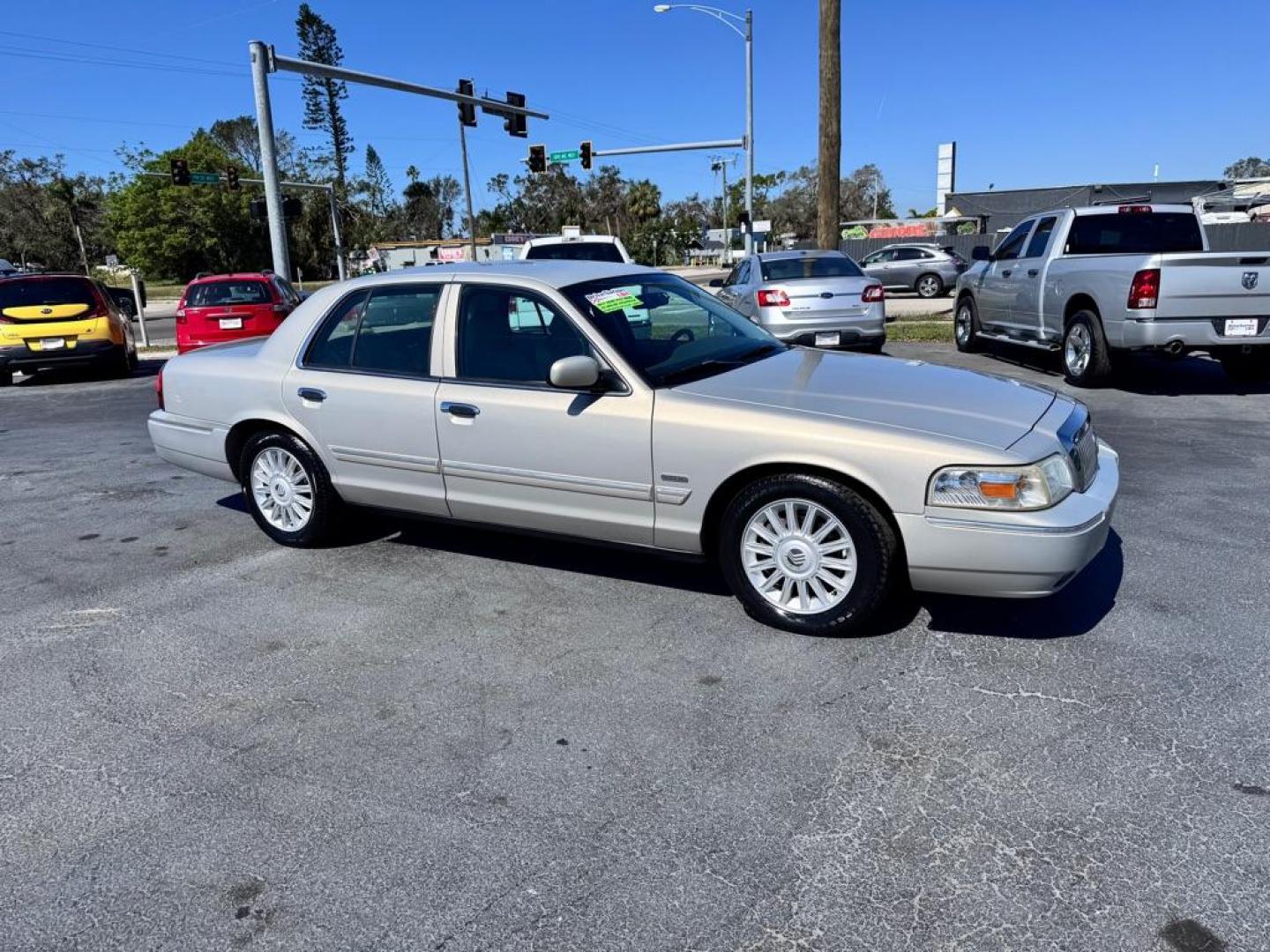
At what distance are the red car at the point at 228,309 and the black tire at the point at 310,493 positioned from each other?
30.8 feet

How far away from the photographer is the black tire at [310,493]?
17.1ft

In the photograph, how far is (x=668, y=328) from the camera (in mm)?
4770

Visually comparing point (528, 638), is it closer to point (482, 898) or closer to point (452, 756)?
point (452, 756)

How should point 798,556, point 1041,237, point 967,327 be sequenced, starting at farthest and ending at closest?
1. point 967,327
2. point 1041,237
3. point 798,556

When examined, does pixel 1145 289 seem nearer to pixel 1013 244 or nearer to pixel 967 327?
pixel 1013 244

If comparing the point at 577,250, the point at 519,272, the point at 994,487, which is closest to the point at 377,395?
the point at 519,272

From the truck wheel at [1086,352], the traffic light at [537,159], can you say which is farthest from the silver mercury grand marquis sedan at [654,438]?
the traffic light at [537,159]

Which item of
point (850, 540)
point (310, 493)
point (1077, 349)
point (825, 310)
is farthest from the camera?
point (825, 310)

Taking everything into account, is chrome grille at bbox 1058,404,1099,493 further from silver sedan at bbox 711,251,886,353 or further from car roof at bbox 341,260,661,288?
silver sedan at bbox 711,251,886,353

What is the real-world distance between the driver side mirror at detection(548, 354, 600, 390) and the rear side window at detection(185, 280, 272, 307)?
12074mm

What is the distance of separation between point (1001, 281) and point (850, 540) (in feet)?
29.8

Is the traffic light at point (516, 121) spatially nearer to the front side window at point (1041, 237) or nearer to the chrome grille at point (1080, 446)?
the front side window at point (1041, 237)

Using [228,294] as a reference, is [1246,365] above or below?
below

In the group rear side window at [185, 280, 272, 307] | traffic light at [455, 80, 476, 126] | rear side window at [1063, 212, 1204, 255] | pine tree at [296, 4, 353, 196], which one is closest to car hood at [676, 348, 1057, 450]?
rear side window at [1063, 212, 1204, 255]
